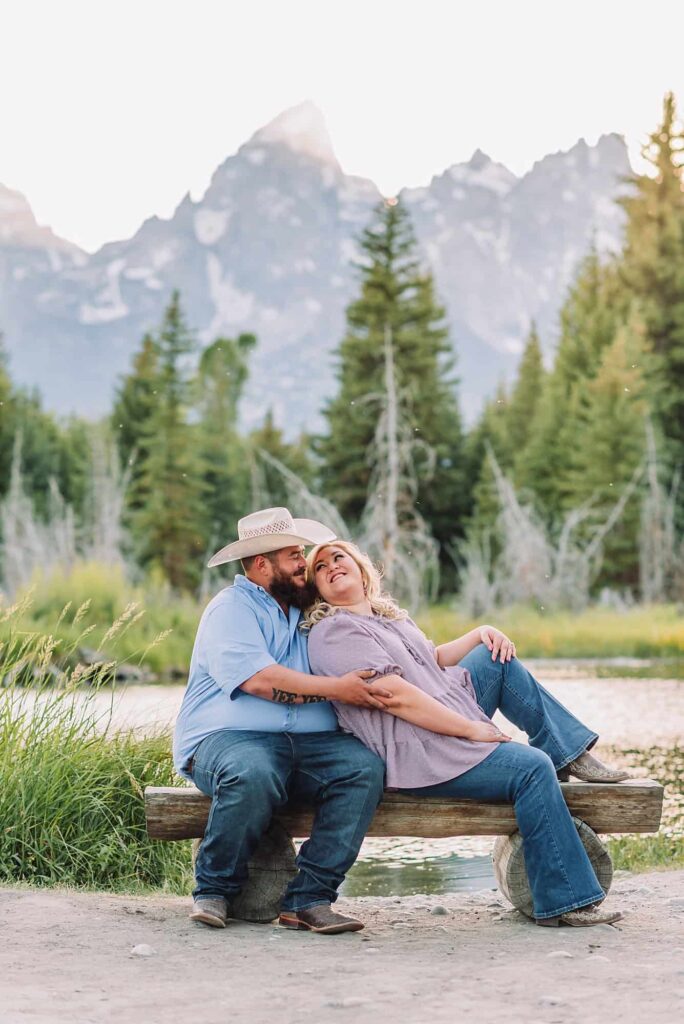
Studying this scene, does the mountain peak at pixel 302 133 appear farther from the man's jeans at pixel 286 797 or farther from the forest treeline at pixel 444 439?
the man's jeans at pixel 286 797

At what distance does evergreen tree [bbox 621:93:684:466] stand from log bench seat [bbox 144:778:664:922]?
93.6 feet

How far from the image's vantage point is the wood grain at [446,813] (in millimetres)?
4516

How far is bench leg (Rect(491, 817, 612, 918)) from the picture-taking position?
183 inches

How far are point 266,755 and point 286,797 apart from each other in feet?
0.49

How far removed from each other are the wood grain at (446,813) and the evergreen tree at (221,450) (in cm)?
2757

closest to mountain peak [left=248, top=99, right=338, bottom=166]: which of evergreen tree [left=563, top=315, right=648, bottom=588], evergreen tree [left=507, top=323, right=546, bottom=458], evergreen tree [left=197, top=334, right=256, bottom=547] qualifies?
evergreen tree [left=197, top=334, right=256, bottom=547]

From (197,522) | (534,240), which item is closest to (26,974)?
(197,522)

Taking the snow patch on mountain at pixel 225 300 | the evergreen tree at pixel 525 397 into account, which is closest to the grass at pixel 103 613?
the evergreen tree at pixel 525 397

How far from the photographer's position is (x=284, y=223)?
11431 cm

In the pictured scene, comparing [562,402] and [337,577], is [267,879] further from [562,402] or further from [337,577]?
[562,402]

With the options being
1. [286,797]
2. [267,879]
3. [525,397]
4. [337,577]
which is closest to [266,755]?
[286,797]

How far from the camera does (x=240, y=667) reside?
14.3 feet

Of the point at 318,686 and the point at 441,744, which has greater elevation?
the point at 318,686

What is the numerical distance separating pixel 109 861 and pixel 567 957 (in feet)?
7.17
